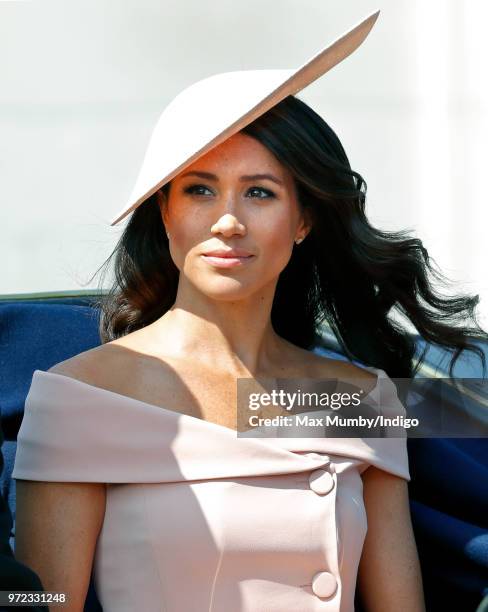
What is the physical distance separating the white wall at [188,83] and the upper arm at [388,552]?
130cm

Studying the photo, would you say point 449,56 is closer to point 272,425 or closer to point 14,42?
point 14,42

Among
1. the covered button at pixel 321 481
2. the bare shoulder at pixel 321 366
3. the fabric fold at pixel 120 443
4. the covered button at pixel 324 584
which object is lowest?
the covered button at pixel 324 584

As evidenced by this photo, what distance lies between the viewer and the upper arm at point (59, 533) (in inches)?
91.0

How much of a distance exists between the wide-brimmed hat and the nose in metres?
0.12

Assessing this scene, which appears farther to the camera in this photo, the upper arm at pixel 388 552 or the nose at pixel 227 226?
the upper arm at pixel 388 552

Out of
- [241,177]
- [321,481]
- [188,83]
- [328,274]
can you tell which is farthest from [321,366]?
[188,83]

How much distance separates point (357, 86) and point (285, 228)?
1.95 m

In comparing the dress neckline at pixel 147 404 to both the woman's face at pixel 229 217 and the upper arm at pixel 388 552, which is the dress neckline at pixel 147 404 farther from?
the upper arm at pixel 388 552

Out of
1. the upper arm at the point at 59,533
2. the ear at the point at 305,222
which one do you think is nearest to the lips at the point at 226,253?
the ear at the point at 305,222

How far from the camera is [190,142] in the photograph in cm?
248

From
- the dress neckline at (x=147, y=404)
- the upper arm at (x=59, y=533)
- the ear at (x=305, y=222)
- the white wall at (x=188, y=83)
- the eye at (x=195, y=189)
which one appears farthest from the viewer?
the white wall at (x=188, y=83)

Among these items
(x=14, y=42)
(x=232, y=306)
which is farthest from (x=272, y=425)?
(x=14, y=42)

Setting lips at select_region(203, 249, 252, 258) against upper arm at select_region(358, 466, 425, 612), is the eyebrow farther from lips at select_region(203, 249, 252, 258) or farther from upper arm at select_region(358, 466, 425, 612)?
upper arm at select_region(358, 466, 425, 612)

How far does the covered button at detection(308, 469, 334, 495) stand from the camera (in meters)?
2.47
